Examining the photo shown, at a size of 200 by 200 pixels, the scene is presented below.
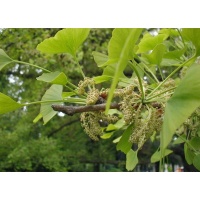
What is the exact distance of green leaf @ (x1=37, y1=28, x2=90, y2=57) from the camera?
38 cm

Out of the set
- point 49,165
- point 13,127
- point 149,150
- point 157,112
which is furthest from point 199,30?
point 149,150

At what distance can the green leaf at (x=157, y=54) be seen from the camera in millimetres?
398

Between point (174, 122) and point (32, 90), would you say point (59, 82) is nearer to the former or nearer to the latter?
point (174, 122)

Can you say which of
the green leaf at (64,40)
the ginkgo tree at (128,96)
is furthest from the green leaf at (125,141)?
the green leaf at (64,40)

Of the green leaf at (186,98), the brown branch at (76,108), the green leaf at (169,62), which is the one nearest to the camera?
the green leaf at (186,98)

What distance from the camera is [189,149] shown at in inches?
17.6

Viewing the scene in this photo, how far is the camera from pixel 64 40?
1.29 ft

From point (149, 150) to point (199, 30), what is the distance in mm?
4560

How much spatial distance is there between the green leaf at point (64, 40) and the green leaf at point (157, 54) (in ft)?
0.27

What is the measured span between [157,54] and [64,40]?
0.11 meters

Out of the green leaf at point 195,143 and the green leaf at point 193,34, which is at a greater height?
the green leaf at point 193,34

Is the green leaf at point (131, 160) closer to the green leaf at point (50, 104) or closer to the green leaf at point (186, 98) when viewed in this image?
the green leaf at point (50, 104)

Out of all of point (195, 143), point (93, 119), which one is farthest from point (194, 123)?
point (93, 119)

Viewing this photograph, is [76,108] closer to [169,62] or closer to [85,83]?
[85,83]
